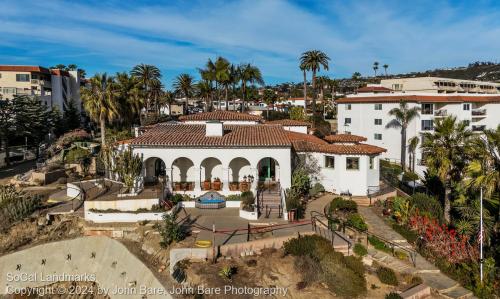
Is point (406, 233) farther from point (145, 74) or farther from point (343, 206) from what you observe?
point (145, 74)

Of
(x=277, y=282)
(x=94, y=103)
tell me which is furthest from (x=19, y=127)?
(x=277, y=282)

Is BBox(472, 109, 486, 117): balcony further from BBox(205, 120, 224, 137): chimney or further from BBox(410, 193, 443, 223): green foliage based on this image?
BBox(205, 120, 224, 137): chimney

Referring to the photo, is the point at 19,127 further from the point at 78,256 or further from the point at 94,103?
the point at 78,256

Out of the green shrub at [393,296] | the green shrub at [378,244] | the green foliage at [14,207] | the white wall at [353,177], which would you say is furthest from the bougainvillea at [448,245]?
the green foliage at [14,207]

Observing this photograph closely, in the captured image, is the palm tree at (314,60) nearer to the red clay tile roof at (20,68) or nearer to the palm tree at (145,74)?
the palm tree at (145,74)

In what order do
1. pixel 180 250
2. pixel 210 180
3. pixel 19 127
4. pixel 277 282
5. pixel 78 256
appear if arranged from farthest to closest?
pixel 19 127
pixel 210 180
pixel 78 256
pixel 180 250
pixel 277 282
